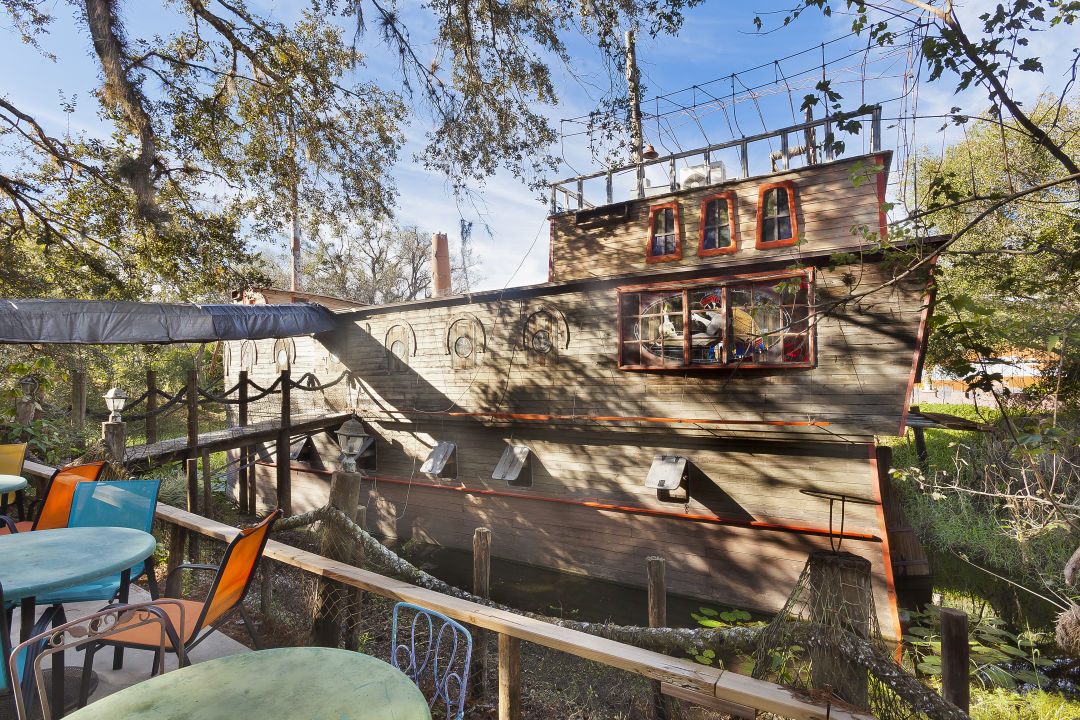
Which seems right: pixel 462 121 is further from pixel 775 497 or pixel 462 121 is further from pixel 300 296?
pixel 300 296

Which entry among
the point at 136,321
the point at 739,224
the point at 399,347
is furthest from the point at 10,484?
the point at 739,224

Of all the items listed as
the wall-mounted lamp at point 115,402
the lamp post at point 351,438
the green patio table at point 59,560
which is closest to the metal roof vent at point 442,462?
the lamp post at point 351,438

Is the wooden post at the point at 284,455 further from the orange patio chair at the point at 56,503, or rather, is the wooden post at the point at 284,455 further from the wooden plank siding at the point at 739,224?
the wooden plank siding at the point at 739,224

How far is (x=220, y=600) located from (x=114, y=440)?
5.47m

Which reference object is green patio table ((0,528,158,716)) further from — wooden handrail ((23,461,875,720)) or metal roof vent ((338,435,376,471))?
metal roof vent ((338,435,376,471))

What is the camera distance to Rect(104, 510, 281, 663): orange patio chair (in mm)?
2537

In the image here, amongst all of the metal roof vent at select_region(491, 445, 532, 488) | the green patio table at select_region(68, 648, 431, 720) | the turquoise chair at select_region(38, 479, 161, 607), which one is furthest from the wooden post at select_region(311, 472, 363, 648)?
the metal roof vent at select_region(491, 445, 532, 488)

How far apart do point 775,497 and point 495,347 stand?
18.2 feet

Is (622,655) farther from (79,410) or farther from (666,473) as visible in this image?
(79,410)

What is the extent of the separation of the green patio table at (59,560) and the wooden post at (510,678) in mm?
2138

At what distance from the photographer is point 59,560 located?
9.00 feet

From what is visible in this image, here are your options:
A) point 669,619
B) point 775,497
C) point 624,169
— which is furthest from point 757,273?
point 669,619

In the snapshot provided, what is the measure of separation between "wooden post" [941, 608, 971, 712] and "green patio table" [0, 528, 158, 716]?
452 centimetres

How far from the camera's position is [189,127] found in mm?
7656
